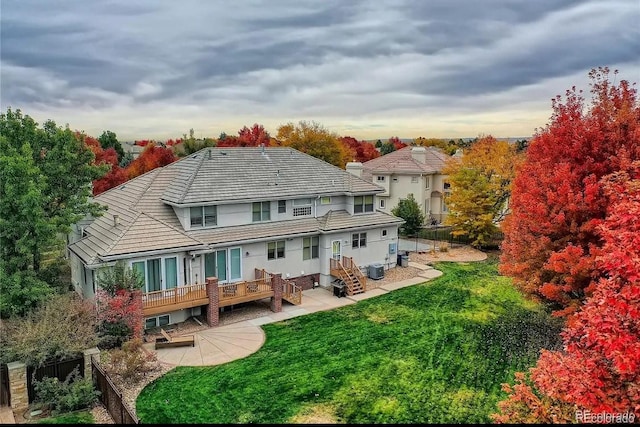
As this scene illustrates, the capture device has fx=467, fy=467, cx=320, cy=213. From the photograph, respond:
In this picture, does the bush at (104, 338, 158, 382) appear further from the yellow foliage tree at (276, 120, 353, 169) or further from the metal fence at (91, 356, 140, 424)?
the yellow foliage tree at (276, 120, 353, 169)

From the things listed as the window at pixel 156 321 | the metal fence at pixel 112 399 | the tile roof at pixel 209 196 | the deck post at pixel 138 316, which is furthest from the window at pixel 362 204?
the metal fence at pixel 112 399

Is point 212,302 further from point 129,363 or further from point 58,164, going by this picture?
point 58,164

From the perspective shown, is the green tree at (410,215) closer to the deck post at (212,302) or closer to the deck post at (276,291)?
the deck post at (276,291)

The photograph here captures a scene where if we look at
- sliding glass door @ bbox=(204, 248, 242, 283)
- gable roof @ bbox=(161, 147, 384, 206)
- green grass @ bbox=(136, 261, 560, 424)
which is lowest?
green grass @ bbox=(136, 261, 560, 424)

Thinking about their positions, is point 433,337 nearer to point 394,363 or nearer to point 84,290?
point 394,363

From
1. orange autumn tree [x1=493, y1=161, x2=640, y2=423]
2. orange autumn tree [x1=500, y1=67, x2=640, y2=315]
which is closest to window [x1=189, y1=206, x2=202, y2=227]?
orange autumn tree [x1=500, y1=67, x2=640, y2=315]
